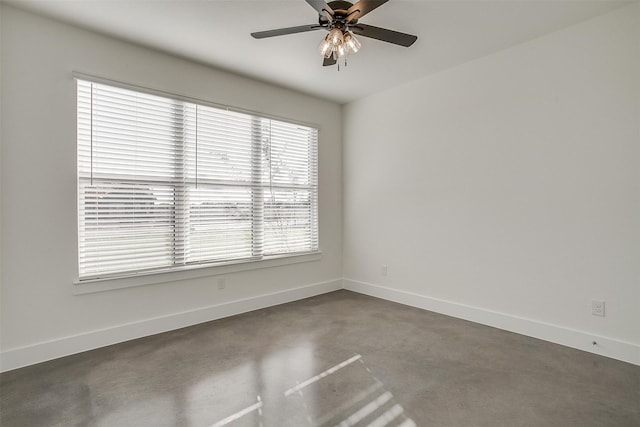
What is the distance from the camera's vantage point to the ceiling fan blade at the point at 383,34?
88.4 inches

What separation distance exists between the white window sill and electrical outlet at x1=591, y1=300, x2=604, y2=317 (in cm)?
292

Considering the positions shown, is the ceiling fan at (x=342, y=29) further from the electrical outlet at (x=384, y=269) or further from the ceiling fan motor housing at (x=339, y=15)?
the electrical outlet at (x=384, y=269)

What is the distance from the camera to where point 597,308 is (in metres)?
2.60

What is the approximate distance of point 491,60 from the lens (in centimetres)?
→ 317

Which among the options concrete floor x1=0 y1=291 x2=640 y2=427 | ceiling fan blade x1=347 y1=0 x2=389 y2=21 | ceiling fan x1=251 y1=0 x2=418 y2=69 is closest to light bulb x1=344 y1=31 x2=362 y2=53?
ceiling fan x1=251 y1=0 x2=418 y2=69

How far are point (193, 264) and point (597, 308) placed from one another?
3.58 meters

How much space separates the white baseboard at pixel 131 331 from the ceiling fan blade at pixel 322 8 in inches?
113

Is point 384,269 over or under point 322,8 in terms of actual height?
under

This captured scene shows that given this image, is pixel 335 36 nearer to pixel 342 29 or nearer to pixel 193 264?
pixel 342 29

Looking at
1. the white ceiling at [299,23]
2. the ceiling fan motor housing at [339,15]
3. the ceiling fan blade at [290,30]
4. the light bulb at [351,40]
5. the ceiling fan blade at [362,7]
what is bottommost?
the light bulb at [351,40]

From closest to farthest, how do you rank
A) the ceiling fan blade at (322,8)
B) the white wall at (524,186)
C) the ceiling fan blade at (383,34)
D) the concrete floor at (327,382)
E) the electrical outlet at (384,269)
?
the concrete floor at (327,382), the ceiling fan blade at (322,8), the ceiling fan blade at (383,34), the white wall at (524,186), the electrical outlet at (384,269)

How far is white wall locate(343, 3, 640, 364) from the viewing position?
250 centimetres

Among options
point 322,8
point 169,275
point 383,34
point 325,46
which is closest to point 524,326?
point 383,34

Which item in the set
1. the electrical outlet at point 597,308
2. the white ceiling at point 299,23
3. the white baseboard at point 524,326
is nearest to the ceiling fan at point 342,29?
the white ceiling at point 299,23
